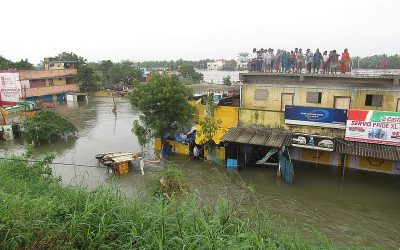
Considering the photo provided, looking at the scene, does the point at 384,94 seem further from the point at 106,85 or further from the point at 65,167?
the point at 106,85

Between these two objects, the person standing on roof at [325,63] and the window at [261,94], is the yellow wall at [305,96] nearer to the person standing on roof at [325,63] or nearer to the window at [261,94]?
the window at [261,94]

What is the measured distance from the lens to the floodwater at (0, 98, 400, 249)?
12539mm

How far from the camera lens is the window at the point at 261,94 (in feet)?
65.0

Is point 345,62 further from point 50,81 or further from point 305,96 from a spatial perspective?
point 50,81

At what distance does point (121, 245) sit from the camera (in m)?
5.42

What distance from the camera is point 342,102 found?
58.9 feet

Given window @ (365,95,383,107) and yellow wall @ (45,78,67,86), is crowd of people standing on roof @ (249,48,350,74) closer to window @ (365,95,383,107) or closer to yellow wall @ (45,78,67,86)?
window @ (365,95,383,107)

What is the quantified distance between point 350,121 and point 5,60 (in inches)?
2162

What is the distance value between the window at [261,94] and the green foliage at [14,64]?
4669 centimetres

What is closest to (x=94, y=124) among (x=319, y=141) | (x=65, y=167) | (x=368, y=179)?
(x=65, y=167)

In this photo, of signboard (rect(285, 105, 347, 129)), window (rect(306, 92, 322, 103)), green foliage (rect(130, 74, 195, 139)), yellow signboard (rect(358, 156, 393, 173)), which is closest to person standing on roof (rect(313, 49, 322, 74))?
window (rect(306, 92, 322, 103))

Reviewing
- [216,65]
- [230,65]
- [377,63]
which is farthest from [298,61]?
[216,65]

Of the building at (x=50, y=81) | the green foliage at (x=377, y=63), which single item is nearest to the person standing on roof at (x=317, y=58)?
the green foliage at (x=377, y=63)

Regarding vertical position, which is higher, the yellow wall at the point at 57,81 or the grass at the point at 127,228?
the yellow wall at the point at 57,81
